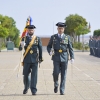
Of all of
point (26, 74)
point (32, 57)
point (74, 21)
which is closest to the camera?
point (32, 57)

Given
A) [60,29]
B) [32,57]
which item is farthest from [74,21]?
[32,57]

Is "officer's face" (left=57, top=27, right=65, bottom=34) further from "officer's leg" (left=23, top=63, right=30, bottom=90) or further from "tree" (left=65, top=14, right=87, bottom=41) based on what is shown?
"tree" (left=65, top=14, right=87, bottom=41)

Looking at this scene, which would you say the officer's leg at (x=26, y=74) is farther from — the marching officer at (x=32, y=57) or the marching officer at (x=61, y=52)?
the marching officer at (x=61, y=52)

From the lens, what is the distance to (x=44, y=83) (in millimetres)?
15008

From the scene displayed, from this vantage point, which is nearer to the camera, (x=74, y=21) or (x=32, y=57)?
(x=32, y=57)

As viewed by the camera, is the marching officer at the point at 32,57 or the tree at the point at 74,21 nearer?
the marching officer at the point at 32,57

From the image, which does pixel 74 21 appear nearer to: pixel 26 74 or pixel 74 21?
pixel 74 21

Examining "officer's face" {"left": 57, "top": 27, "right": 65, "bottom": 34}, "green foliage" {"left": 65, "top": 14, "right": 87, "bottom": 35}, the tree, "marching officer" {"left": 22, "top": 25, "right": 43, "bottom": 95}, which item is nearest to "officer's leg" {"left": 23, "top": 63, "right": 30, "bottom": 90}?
"marching officer" {"left": 22, "top": 25, "right": 43, "bottom": 95}

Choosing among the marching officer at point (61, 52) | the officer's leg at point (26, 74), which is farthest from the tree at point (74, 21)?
the officer's leg at point (26, 74)

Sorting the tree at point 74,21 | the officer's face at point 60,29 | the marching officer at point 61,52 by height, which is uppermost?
the tree at point 74,21

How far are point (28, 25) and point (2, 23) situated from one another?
79838mm

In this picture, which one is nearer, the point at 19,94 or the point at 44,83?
the point at 19,94

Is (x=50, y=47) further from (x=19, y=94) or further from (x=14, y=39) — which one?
(x=14, y=39)

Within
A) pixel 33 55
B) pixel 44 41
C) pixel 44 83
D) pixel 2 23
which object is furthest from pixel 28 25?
pixel 44 41
